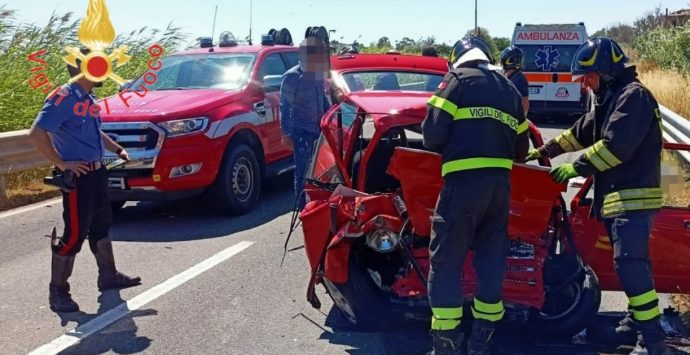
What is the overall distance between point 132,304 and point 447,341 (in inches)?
98.0

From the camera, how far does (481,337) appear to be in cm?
407

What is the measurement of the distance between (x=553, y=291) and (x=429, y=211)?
3.00ft

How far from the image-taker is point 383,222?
14.4 ft

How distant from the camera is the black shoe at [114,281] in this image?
18.7ft

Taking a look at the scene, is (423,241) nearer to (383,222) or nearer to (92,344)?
(383,222)

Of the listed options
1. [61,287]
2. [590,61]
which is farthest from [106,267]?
[590,61]

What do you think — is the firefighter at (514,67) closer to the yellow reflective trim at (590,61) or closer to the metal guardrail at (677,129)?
the metal guardrail at (677,129)

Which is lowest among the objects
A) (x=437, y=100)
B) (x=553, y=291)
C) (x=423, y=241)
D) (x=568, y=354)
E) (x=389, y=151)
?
(x=568, y=354)

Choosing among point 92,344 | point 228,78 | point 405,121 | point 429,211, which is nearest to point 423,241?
point 429,211

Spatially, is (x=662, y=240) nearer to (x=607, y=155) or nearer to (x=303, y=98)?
(x=607, y=155)

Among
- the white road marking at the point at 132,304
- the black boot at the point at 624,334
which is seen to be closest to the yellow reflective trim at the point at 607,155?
the black boot at the point at 624,334

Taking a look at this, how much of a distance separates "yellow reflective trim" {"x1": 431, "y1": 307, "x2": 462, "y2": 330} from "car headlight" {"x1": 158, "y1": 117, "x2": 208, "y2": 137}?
4.33m
